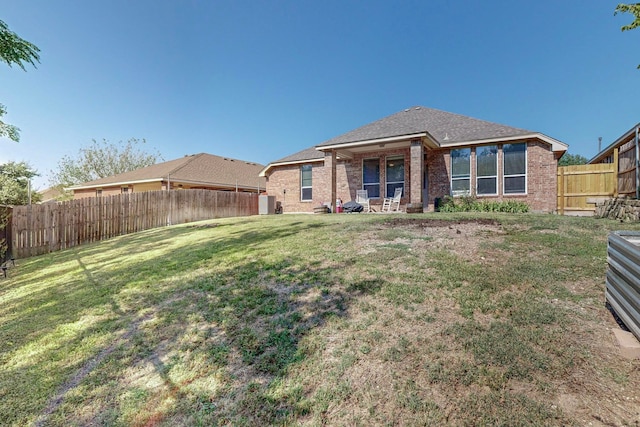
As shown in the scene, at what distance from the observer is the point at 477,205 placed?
40.1 feet

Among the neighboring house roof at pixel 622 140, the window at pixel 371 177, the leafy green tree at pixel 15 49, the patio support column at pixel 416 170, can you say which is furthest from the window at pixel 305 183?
the neighboring house roof at pixel 622 140

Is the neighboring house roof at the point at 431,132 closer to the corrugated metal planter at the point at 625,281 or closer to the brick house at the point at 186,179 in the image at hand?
the brick house at the point at 186,179

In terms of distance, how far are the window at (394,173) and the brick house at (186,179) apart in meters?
11.6

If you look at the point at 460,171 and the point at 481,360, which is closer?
the point at 481,360

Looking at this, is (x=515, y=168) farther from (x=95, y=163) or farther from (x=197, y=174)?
(x=95, y=163)

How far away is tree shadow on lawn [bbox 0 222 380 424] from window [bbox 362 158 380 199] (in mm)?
10067

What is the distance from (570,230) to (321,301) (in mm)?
6016

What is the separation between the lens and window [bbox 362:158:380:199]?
48.4 ft

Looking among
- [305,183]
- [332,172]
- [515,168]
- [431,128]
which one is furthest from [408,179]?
[305,183]

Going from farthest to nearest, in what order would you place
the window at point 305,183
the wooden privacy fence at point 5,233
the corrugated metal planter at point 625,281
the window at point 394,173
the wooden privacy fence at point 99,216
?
the window at point 305,183 → the window at point 394,173 → the wooden privacy fence at point 99,216 → the wooden privacy fence at point 5,233 → the corrugated metal planter at point 625,281

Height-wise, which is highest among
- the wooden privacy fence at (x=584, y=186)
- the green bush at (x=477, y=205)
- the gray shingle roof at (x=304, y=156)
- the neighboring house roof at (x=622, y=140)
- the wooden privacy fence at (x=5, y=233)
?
the gray shingle roof at (x=304, y=156)

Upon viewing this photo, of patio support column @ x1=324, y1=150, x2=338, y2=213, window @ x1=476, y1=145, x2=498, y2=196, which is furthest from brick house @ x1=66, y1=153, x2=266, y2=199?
window @ x1=476, y1=145, x2=498, y2=196

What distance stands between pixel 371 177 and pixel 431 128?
3.92m

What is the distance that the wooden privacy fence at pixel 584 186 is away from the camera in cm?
1066
